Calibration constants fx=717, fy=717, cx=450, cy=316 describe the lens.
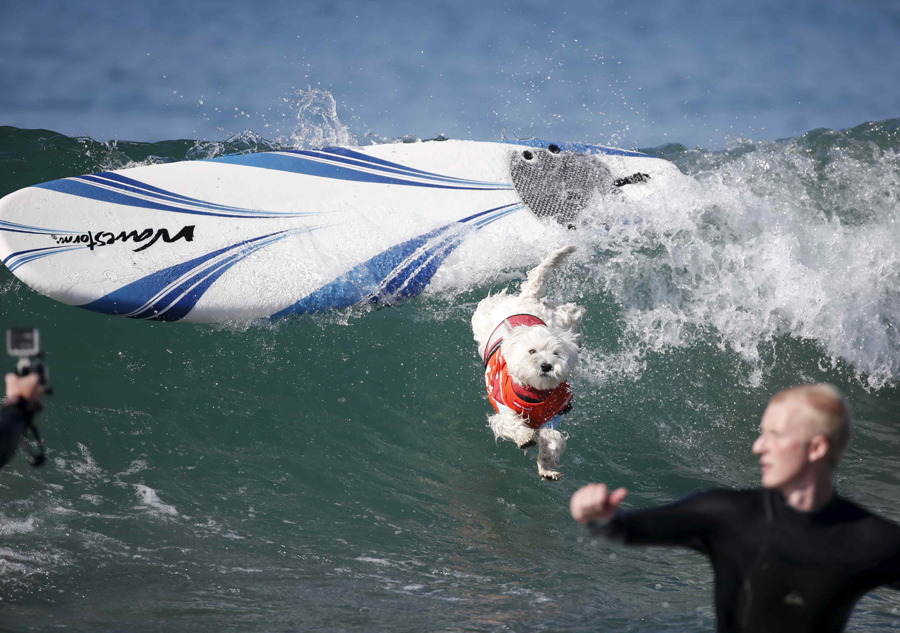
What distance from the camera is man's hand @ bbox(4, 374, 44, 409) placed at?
191 cm

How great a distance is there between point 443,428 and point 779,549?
3.89m

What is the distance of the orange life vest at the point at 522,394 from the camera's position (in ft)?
12.3

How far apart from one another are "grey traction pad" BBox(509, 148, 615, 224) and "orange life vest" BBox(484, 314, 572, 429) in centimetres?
228

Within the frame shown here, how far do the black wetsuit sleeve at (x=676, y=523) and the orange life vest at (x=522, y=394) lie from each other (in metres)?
1.96

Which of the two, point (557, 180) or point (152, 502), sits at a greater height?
point (557, 180)

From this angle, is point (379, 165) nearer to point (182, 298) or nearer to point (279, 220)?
point (279, 220)

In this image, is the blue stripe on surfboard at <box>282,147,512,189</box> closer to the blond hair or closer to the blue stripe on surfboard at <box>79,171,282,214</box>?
the blue stripe on surfboard at <box>79,171,282,214</box>

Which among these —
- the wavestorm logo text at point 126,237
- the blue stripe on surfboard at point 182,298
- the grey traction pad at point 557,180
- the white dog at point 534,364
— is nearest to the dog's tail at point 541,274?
the white dog at point 534,364

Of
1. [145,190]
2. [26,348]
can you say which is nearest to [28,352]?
[26,348]

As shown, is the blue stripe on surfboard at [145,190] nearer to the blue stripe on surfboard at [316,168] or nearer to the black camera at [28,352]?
the blue stripe on surfboard at [316,168]

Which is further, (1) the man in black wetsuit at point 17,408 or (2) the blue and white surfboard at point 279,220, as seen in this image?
(2) the blue and white surfboard at point 279,220

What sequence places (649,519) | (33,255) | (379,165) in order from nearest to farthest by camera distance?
1. (649,519)
2. (33,255)
3. (379,165)

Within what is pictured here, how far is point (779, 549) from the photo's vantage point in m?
1.65

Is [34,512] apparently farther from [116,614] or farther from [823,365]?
[823,365]
